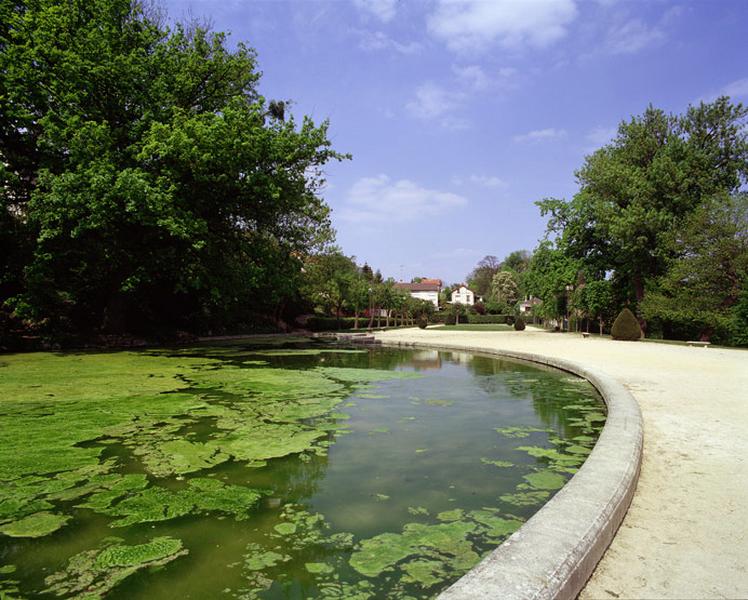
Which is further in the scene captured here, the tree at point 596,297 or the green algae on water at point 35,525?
the tree at point 596,297

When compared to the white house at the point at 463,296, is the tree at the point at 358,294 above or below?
below

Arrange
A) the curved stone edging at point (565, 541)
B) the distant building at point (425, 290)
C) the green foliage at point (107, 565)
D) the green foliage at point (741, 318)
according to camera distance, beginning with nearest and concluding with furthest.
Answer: the curved stone edging at point (565, 541), the green foliage at point (107, 565), the green foliage at point (741, 318), the distant building at point (425, 290)

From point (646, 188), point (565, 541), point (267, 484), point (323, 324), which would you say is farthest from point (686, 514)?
point (323, 324)

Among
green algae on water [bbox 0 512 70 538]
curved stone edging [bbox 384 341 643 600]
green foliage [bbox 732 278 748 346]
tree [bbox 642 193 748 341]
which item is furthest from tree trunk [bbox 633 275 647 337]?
green algae on water [bbox 0 512 70 538]

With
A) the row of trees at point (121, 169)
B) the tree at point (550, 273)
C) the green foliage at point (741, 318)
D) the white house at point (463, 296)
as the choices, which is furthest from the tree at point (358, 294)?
the white house at point (463, 296)

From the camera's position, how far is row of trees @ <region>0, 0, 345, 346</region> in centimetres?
1471

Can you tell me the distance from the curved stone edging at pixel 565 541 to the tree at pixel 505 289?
80.6 meters

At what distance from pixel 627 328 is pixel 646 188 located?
8.84 metres

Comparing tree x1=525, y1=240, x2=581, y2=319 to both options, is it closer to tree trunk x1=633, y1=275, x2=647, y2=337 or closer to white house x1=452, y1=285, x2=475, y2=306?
tree trunk x1=633, y1=275, x2=647, y2=337

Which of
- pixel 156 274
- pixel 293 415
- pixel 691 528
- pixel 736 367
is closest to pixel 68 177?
pixel 156 274

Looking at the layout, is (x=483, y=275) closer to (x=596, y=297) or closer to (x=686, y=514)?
(x=596, y=297)

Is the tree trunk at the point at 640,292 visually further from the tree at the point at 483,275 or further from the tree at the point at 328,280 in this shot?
the tree at the point at 483,275

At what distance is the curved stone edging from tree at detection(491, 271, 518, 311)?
80559mm

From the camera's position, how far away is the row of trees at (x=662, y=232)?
68.3 ft
